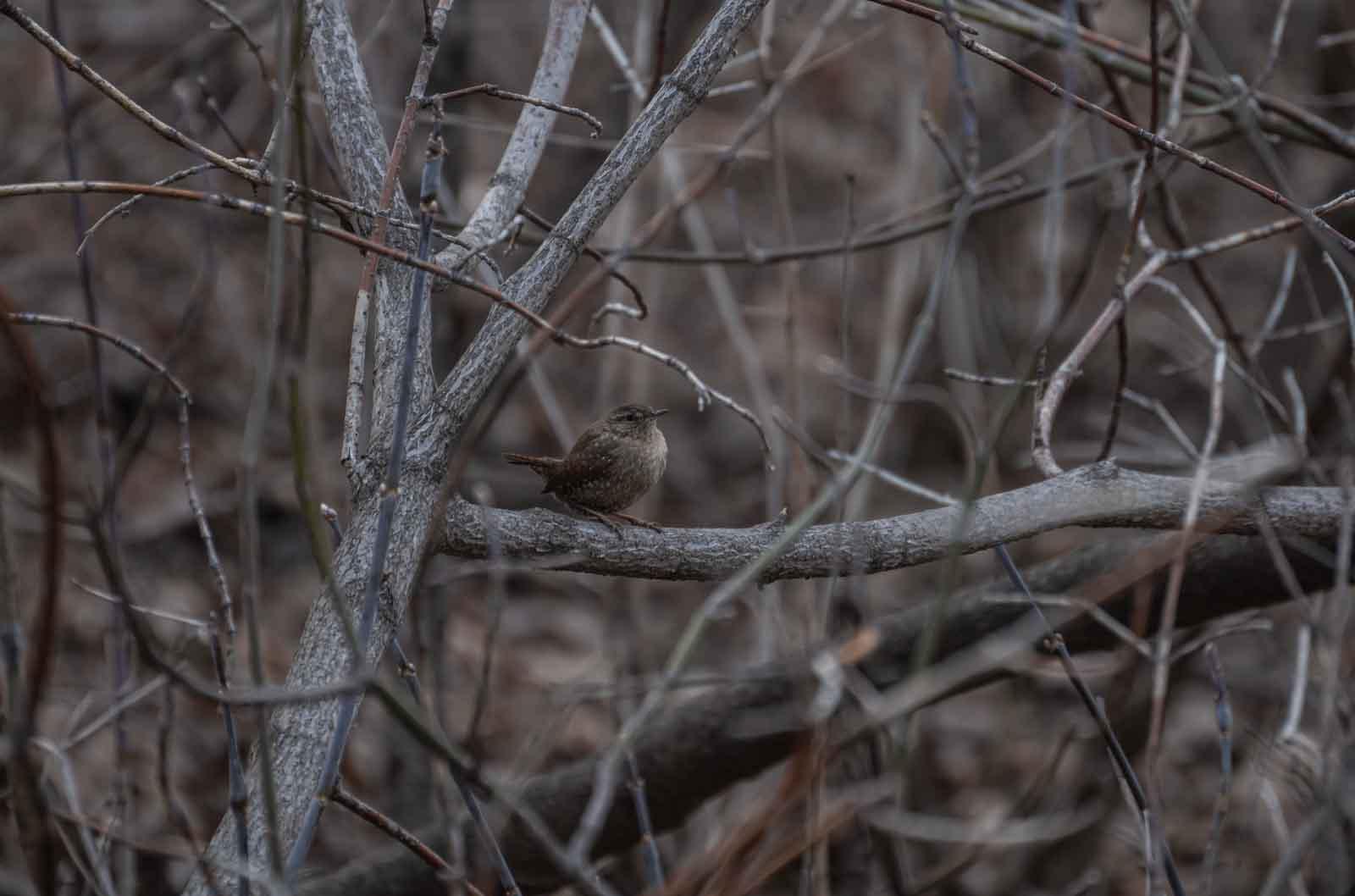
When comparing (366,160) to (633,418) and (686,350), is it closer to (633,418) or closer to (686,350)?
(633,418)

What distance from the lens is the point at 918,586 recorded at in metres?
7.40

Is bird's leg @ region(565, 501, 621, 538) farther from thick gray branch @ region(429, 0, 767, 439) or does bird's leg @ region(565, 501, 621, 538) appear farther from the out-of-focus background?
the out-of-focus background

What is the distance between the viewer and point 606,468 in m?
3.31

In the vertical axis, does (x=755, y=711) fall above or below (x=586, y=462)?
below

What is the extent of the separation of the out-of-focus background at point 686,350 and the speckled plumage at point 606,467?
732 mm

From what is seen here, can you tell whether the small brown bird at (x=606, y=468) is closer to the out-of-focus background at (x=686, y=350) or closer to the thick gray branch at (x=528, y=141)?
the out-of-focus background at (x=686, y=350)

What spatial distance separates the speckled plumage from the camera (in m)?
3.30

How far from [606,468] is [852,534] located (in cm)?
112

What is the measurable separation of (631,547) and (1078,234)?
238 inches

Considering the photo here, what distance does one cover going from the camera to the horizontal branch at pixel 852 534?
7.76 feet

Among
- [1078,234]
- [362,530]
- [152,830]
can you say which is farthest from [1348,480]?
[1078,234]

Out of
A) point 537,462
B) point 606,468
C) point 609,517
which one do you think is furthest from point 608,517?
point 537,462

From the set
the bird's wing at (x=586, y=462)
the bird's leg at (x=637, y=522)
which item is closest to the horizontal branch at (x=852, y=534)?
the bird's leg at (x=637, y=522)

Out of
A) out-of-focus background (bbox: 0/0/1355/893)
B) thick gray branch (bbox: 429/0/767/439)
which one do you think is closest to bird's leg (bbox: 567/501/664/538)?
thick gray branch (bbox: 429/0/767/439)
